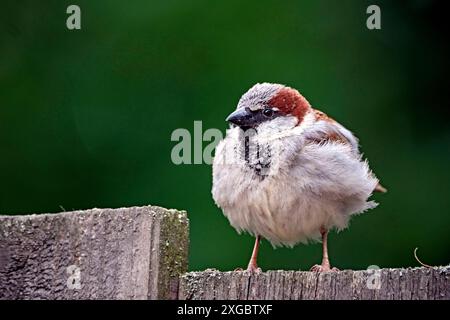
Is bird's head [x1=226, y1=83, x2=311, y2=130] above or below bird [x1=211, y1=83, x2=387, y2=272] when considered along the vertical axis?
above

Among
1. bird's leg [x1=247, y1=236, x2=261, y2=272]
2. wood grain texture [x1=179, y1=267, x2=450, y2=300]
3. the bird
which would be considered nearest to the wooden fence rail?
wood grain texture [x1=179, y1=267, x2=450, y2=300]

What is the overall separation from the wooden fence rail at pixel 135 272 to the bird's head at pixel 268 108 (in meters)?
1.41

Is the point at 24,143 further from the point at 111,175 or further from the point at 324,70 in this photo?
the point at 324,70

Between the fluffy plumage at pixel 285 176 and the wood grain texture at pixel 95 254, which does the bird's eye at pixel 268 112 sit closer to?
the fluffy plumage at pixel 285 176

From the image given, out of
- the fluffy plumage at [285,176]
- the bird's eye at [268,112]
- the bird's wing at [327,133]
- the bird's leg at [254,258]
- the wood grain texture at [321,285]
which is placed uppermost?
the bird's eye at [268,112]

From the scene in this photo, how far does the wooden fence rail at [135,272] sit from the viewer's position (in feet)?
6.22

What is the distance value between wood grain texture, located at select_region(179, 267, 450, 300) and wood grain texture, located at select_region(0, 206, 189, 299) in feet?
0.20

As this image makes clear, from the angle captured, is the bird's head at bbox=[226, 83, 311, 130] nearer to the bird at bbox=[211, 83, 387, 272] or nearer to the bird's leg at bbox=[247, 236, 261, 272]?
the bird at bbox=[211, 83, 387, 272]

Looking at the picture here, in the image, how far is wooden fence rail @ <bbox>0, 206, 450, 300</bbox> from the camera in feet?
6.22

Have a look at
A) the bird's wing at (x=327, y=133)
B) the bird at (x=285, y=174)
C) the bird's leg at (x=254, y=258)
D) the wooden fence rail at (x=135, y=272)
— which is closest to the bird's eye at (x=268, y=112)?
the bird at (x=285, y=174)

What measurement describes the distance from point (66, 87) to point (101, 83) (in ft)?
0.60

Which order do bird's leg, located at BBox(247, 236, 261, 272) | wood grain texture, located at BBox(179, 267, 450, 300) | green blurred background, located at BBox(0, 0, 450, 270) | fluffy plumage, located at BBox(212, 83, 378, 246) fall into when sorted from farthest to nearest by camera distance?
green blurred background, located at BBox(0, 0, 450, 270)
bird's leg, located at BBox(247, 236, 261, 272)
fluffy plumage, located at BBox(212, 83, 378, 246)
wood grain texture, located at BBox(179, 267, 450, 300)

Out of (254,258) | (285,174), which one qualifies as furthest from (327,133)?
(254,258)

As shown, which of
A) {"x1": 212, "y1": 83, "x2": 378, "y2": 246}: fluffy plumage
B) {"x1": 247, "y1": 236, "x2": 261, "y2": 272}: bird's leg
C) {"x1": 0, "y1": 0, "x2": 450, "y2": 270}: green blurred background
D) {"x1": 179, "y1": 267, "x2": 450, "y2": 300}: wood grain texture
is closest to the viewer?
{"x1": 179, "y1": 267, "x2": 450, "y2": 300}: wood grain texture
